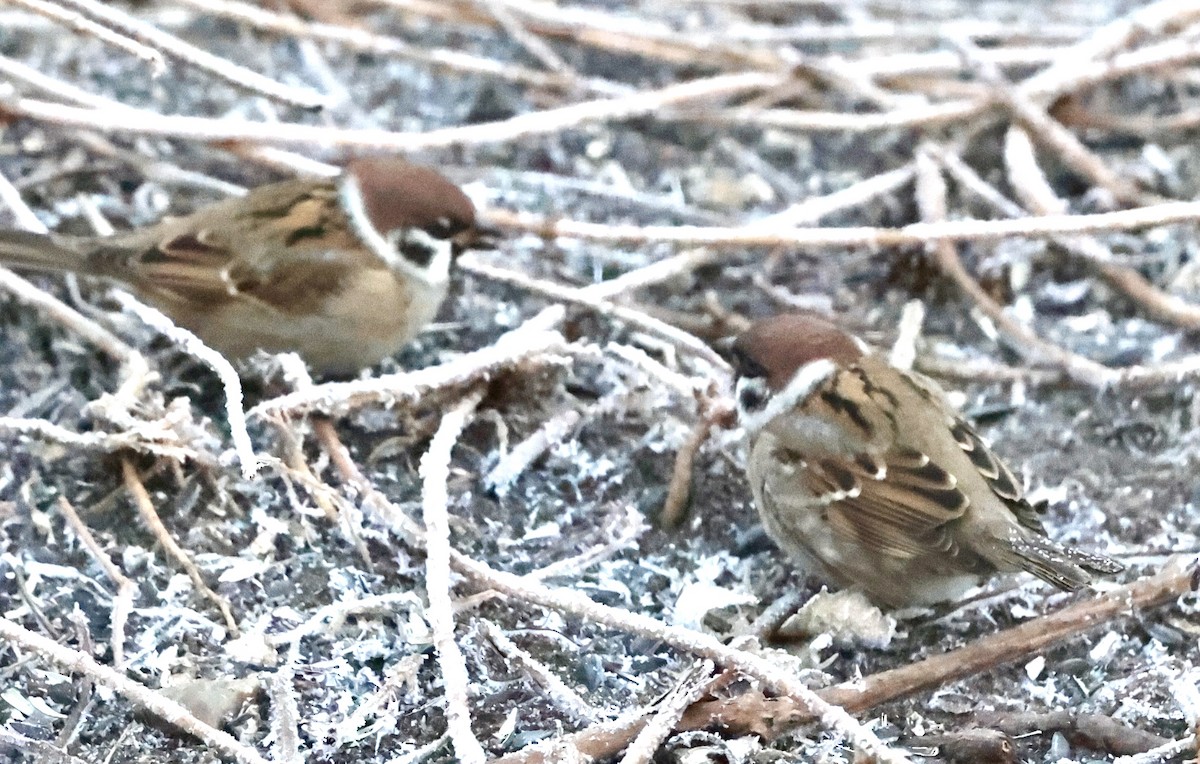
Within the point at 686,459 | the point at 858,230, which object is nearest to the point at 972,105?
the point at 858,230

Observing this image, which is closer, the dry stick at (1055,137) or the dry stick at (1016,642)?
the dry stick at (1016,642)

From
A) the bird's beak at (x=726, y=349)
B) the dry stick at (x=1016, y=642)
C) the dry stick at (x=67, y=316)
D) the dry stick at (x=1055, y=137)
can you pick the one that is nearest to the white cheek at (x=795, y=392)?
the bird's beak at (x=726, y=349)

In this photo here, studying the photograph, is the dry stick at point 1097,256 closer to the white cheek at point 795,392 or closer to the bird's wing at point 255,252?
the white cheek at point 795,392

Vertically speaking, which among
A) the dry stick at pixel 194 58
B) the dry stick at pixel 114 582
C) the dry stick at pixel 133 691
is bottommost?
the dry stick at pixel 114 582

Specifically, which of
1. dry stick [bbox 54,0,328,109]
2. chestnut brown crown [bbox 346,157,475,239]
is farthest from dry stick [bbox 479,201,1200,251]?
dry stick [bbox 54,0,328,109]

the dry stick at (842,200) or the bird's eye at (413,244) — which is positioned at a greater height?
the dry stick at (842,200)

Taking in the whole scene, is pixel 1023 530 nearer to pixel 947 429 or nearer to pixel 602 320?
pixel 947 429
